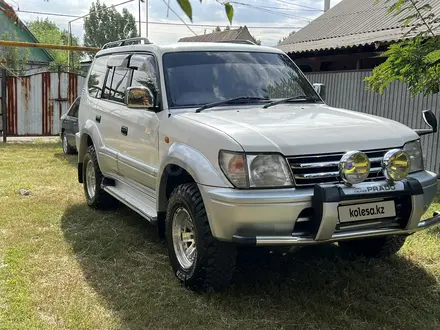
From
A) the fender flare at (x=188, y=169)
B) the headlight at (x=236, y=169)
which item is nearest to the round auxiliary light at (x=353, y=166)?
the headlight at (x=236, y=169)

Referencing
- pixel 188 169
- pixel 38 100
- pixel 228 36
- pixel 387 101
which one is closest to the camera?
pixel 188 169

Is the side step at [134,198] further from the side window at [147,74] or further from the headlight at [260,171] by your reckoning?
the headlight at [260,171]

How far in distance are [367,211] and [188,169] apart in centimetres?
129

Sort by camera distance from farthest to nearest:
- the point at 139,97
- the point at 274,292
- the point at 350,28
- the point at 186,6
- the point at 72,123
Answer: the point at 350,28, the point at 72,123, the point at 139,97, the point at 274,292, the point at 186,6

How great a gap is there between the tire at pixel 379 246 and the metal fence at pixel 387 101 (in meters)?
3.90

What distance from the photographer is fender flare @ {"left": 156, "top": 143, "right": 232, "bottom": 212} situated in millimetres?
3514

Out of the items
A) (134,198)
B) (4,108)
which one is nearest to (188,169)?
(134,198)

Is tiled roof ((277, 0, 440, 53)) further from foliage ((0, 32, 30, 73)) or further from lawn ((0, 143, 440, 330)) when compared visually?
foliage ((0, 32, 30, 73))

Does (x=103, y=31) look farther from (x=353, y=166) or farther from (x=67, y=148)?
(x=353, y=166)

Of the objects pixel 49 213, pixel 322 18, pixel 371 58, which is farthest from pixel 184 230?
pixel 322 18

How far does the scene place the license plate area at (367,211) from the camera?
3453 mm

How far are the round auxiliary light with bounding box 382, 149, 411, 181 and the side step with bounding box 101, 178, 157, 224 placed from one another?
→ 1.99 meters

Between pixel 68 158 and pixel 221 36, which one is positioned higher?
pixel 221 36

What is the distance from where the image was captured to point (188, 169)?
3766 millimetres
